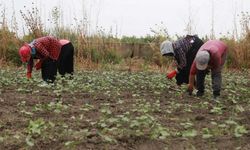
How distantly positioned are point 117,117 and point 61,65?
459cm

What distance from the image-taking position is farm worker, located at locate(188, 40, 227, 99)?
718 centimetres

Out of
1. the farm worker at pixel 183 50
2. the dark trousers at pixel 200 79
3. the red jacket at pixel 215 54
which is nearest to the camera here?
the red jacket at pixel 215 54

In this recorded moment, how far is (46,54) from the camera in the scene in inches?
355

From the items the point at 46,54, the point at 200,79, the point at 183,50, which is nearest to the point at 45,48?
the point at 46,54

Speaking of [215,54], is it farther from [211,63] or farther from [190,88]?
[190,88]

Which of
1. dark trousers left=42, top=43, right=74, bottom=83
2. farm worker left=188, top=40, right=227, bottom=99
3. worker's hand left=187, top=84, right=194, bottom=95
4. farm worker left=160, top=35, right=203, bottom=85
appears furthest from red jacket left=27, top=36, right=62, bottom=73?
farm worker left=188, top=40, right=227, bottom=99

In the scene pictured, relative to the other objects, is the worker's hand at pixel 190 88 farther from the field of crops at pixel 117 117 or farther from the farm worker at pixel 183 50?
the farm worker at pixel 183 50

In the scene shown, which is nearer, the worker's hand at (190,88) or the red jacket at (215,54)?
the red jacket at (215,54)

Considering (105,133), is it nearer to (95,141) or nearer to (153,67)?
(95,141)

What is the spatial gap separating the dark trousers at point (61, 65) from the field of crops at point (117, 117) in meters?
0.18

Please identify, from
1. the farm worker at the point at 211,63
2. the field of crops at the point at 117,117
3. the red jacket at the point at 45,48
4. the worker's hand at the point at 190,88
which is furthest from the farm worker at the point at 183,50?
the red jacket at the point at 45,48

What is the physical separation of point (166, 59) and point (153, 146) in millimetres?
11342

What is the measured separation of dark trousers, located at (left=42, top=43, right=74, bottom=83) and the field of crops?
175mm

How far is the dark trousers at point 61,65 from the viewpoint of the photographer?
30.1 ft
